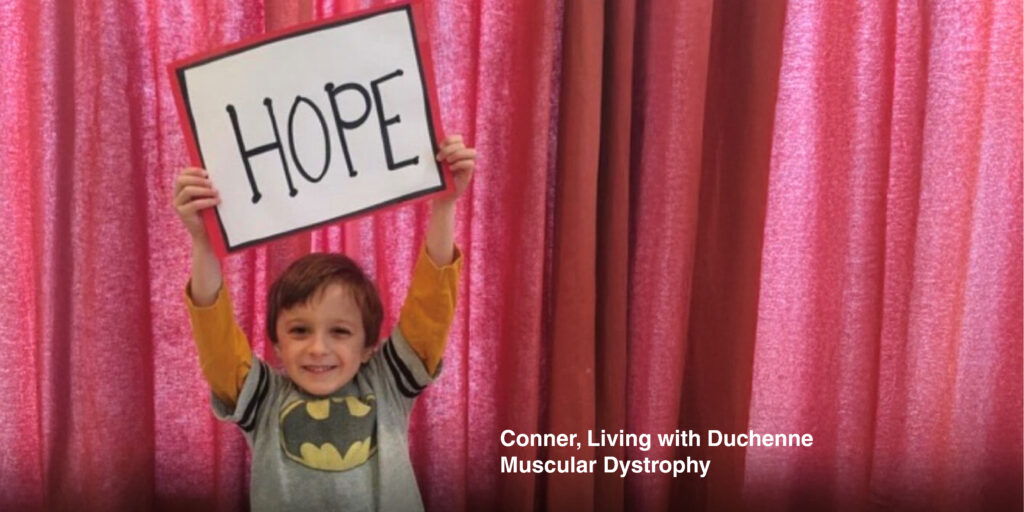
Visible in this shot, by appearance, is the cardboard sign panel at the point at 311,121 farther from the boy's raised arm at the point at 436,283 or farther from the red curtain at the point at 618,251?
the red curtain at the point at 618,251

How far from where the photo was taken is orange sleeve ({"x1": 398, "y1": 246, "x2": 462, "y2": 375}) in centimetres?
96

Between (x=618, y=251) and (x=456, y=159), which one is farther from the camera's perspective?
(x=618, y=251)

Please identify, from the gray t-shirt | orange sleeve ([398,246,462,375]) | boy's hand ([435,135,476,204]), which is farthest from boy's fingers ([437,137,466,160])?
the gray t-shirt

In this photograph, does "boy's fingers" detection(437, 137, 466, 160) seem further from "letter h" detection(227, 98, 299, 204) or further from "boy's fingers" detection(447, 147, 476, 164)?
"letter h" detection(227, 98, 299, 204)

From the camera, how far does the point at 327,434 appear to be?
0.95 m

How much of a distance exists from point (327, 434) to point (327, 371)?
0.23ft

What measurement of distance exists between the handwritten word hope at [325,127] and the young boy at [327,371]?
7 cm

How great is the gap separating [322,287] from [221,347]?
13 cm

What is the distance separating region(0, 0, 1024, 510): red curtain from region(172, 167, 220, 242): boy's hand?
0.28 meters

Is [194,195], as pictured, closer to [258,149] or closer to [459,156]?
[258,149]

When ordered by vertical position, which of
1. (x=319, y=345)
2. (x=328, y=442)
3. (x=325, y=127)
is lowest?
(x=328, y=442)

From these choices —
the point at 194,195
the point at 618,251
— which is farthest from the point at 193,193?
the point at 618,251

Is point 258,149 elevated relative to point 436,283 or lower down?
elevated

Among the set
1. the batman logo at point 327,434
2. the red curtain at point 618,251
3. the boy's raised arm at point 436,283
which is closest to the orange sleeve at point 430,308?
the boy's raised arm at point 436,283
